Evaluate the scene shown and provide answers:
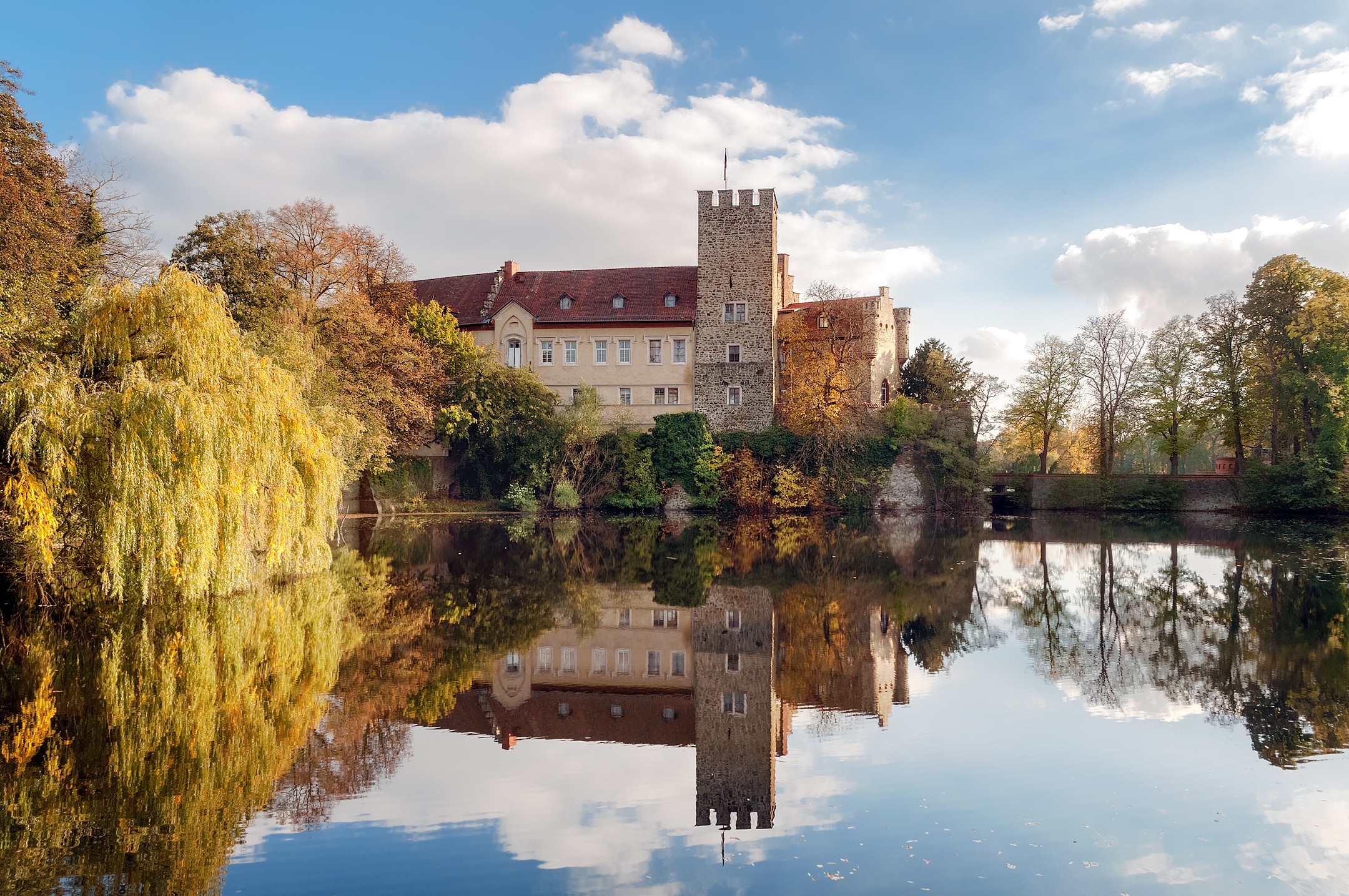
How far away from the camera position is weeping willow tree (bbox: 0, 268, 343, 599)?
11.8 meters

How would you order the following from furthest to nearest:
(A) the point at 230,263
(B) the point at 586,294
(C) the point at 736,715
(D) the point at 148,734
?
(B) the point at 586,294, (A) the point at 230,263, (C) the point at 736,715, (D) the point at 148,734

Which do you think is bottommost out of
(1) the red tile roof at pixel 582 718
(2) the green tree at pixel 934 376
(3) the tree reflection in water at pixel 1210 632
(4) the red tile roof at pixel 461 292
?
(1) the red tile roof at pixel 582 718

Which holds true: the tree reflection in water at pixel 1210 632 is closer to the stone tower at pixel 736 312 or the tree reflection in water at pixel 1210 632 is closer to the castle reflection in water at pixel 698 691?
the castle reflection in water at pixel 698 691

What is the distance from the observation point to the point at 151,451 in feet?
39.7

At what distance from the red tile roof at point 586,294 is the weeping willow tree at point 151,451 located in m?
29.9

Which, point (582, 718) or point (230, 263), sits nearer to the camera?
point (582, 718)

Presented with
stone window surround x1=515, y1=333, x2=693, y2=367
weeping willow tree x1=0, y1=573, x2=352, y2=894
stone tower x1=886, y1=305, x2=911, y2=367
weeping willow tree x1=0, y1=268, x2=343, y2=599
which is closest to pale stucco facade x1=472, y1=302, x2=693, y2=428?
stone window surround x1=515, y1=333, x2=693, y2=367

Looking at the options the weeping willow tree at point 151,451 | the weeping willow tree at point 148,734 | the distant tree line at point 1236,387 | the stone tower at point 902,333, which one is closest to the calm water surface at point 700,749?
the weeping willow tree at point 148,734

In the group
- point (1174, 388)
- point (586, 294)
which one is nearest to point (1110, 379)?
point (1174, 388)

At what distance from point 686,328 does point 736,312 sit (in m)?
2.64

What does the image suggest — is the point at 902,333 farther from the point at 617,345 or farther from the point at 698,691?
the point at 698,691

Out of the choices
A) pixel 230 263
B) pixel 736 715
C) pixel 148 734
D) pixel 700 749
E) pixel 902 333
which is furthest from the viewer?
pixel 902 333

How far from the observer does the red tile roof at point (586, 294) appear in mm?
44125

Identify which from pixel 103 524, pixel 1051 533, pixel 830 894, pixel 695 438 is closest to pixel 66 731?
pixel 103 524
